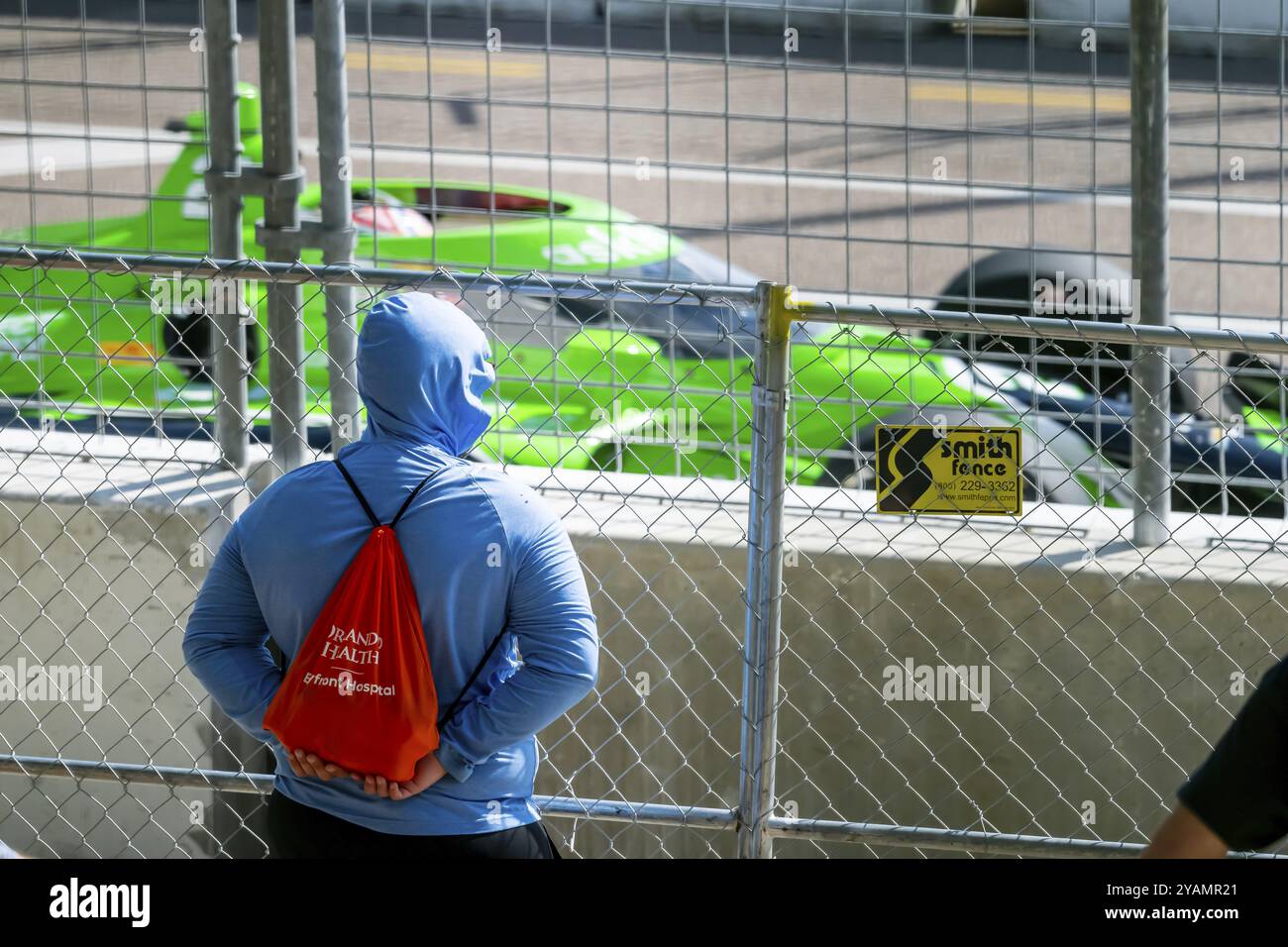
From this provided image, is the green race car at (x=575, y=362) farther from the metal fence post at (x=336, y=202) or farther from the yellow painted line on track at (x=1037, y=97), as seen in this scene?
the yellow painted line on track at (x=1037, y=97)

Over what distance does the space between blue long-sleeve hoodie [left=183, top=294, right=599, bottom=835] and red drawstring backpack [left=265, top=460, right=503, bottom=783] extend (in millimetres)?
42

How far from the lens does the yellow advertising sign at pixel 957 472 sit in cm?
311

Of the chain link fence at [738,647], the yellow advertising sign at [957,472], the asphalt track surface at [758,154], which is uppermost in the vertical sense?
the asphalt track surface at [758,154]

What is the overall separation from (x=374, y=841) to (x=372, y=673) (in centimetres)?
31

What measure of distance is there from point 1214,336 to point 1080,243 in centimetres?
850

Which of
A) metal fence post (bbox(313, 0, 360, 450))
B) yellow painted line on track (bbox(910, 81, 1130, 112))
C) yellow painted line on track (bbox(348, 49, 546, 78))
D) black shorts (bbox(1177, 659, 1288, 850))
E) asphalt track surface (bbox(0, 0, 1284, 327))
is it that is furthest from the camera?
yellow painted line on track (bbox(348, 49, 546, 78))

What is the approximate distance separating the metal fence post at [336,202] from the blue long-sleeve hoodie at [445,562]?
1277mm

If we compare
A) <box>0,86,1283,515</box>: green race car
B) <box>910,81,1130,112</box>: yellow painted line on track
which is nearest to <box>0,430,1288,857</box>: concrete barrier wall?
<box>0,86,1283,515</box>: green race car

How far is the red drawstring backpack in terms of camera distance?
2281 mm

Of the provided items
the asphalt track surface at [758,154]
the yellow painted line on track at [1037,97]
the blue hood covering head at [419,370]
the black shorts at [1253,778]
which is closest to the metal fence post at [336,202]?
the blue hood covering head at [419,370]

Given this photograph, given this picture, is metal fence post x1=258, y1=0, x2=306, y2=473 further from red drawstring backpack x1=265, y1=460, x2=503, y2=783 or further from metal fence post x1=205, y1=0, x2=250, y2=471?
red drawstring backpack x1=265, y1=460, x2=503, y2=783

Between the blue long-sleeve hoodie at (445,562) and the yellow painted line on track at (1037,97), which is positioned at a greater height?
the yellow painted line on track at (1037,97)

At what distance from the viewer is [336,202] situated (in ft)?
12.4

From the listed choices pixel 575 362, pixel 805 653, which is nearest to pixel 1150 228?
pixel 805 653
